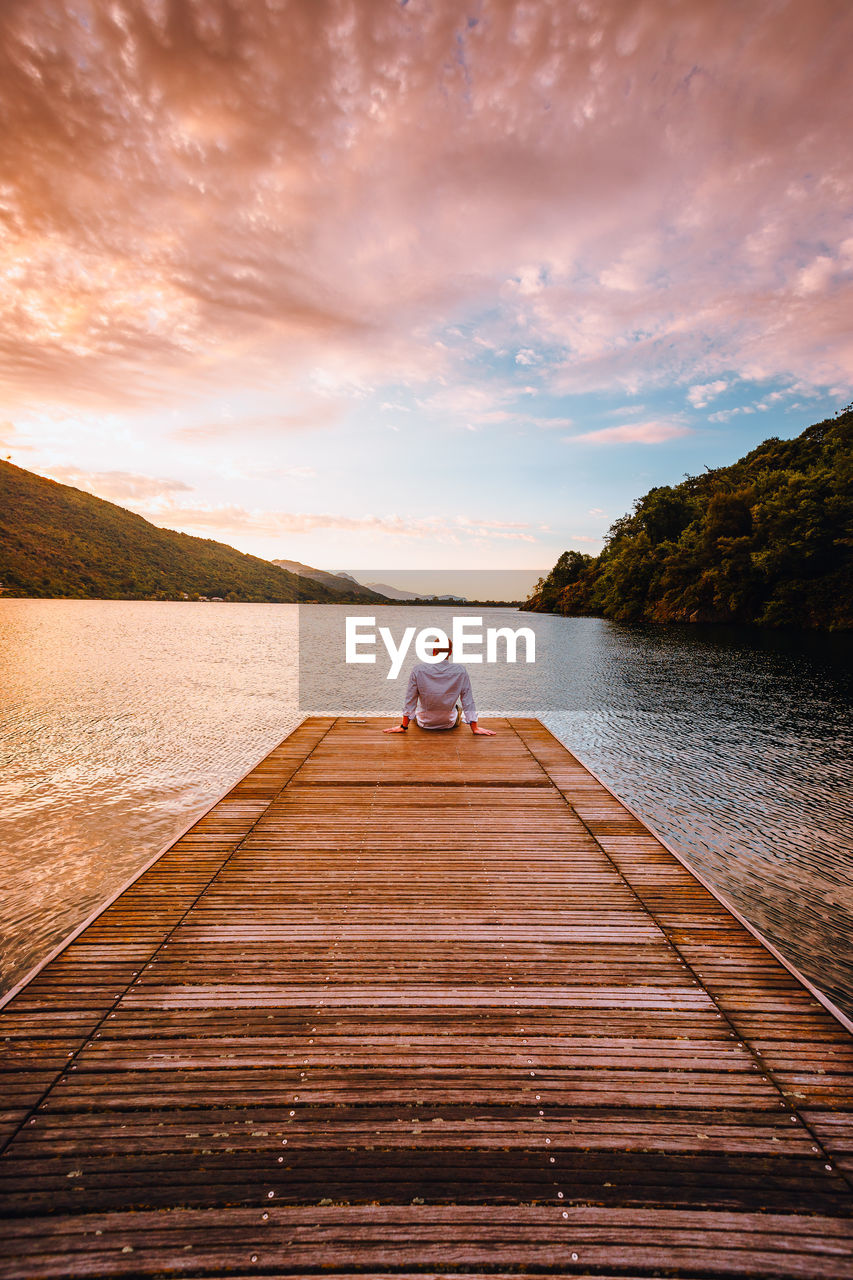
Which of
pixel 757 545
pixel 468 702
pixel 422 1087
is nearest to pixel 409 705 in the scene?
pixel 468 702

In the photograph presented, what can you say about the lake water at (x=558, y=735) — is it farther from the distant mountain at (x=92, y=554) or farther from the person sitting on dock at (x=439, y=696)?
the distant mountain at (x=92, y=554)

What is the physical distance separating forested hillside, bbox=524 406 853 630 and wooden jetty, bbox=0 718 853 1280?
52.5m

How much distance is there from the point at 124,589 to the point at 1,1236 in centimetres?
14181

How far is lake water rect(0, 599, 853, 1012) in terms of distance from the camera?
22.9ft

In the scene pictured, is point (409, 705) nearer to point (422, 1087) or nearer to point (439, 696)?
point (439, 696)

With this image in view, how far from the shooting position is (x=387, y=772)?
26.1 ft

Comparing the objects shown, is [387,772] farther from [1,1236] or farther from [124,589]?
[124,589]

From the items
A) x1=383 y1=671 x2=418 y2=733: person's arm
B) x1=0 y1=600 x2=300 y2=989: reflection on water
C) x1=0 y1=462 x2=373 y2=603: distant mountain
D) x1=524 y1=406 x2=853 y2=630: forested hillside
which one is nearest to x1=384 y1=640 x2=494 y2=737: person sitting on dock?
x1=383 y1=671 x2=418 y2=733: person's arm

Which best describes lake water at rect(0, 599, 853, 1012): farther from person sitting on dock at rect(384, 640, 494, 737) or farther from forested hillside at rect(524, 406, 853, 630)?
forested hillside at rect(524, 406, 853, 630)

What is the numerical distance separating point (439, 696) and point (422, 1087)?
279 inches

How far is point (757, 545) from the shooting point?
52.9 meters

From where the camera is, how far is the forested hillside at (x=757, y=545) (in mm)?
45875

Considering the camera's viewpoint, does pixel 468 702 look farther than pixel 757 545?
No

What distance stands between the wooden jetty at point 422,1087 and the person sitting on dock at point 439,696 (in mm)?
4556
